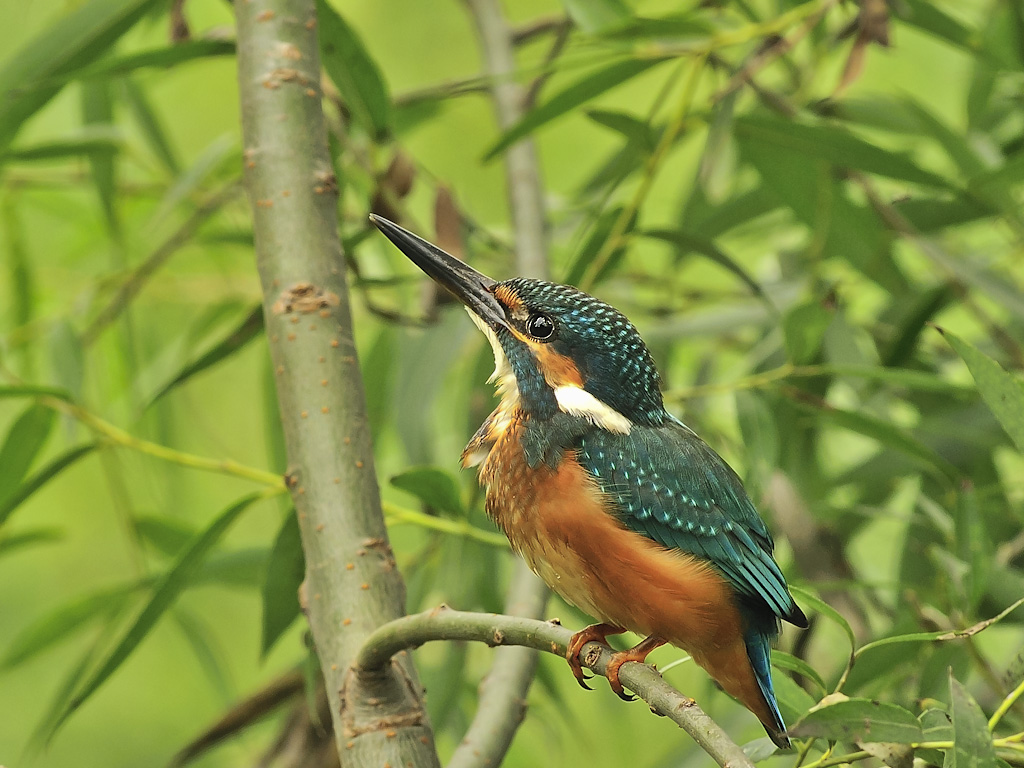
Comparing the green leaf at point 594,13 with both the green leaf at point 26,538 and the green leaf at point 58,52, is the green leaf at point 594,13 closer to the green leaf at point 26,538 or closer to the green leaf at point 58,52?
the green leaf at point 58,52

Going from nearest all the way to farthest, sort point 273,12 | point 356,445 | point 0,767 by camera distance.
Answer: point 0,767
point 356,445
point 273,12

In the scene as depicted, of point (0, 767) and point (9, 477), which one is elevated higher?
point (9, 477)

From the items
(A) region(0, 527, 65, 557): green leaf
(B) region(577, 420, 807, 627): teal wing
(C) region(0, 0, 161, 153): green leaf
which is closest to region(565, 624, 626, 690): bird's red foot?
(B) region(577, 420, 807, 627): teal wing

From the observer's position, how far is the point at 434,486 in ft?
4.21

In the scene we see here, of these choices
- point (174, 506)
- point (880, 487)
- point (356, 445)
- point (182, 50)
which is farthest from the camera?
point (174, 506)

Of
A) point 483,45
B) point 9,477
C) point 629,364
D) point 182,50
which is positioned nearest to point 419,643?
point 629,364

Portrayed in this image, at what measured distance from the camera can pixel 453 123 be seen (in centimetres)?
329

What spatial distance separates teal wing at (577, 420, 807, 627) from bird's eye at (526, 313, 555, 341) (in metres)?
0.16

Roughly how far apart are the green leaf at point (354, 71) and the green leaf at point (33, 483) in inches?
22.9

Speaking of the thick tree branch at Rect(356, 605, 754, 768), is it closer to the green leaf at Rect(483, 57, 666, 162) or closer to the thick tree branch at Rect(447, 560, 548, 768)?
the thick tree branch at Rect(447, 560, 548, 768)

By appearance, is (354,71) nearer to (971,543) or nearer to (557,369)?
(557,369)

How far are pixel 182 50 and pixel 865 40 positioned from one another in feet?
3.03

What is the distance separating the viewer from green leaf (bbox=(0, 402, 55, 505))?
144cm

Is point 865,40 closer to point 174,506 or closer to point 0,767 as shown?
point 0,767
